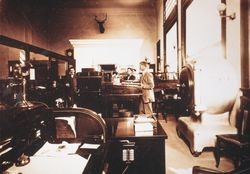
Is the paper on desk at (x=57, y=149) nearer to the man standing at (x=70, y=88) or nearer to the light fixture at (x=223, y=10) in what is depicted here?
the man standing at (x=70, y=88)

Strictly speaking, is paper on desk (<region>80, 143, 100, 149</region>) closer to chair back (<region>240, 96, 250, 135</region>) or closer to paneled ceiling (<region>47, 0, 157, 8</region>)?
chair back (<region>240, 96, 250, 135</region>)

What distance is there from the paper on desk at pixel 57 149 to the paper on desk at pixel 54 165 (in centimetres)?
7

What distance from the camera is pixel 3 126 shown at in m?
1.28

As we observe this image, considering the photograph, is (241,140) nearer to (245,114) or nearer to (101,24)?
(245,114)

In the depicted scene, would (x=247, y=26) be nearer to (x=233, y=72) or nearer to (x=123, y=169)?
(x=233, y=72)

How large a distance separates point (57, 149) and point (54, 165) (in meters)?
0.30

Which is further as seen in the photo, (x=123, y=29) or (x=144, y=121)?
(x=123, y=29)

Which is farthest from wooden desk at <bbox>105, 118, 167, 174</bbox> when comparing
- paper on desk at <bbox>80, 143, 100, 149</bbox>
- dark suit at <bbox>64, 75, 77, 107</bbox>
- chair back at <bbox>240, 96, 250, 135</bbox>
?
chair back at <bbox>240, 96, 250, 135</bbox>

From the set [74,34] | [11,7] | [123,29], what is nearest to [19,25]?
[11,7]

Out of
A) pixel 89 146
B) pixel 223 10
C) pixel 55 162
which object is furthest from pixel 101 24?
pixel 55 162

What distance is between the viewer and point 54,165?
147 centimetres

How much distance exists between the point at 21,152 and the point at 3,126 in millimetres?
344

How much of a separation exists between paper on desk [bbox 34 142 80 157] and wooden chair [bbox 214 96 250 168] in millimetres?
2072

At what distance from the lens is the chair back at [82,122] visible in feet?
5.79
